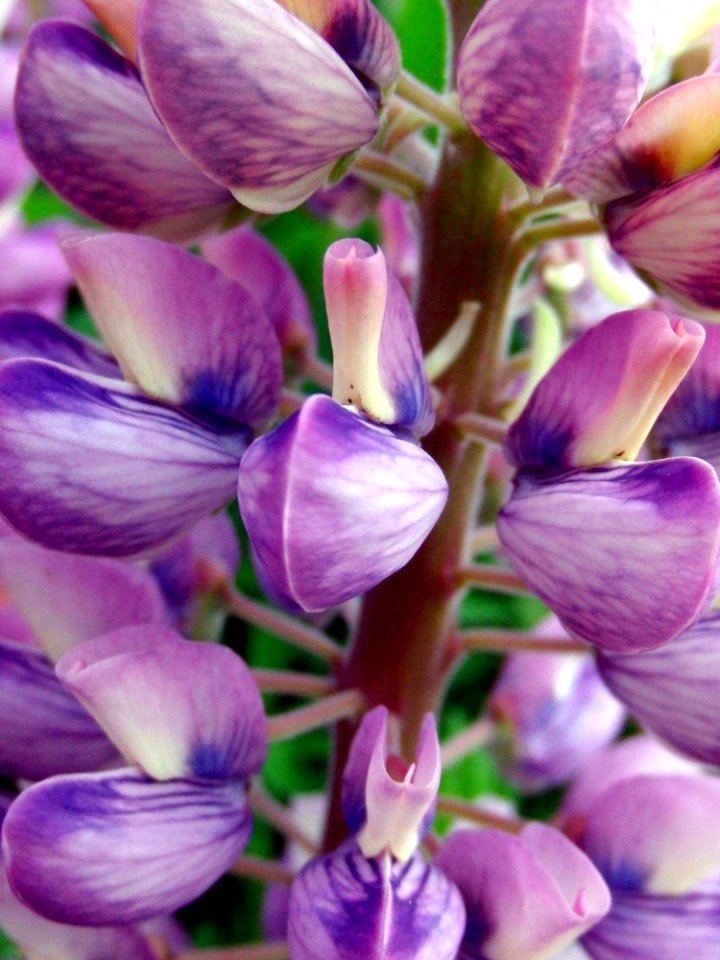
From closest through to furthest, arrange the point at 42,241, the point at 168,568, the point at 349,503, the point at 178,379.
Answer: the point at 349,503 → the point at 178,379 → the point at 168,568 → the point at 42,241

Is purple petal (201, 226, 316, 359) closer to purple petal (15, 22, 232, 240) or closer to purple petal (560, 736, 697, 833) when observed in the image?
purple petal (15, 22, 232, 240)

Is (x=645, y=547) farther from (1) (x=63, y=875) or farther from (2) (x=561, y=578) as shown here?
(1) (x=63, y=875)

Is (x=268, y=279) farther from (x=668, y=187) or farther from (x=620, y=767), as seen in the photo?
(x=620, y=767)

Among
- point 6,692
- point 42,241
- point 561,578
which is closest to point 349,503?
point 561,578

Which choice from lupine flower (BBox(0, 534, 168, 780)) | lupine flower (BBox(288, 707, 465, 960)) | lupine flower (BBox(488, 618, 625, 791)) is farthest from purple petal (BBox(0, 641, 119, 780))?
lupine flower (BBox(488, 618, 625, 791))

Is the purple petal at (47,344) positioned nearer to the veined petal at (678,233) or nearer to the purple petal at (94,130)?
the purple petal at (94,130)

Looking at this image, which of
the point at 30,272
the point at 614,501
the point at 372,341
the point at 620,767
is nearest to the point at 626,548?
the point at 614,501
